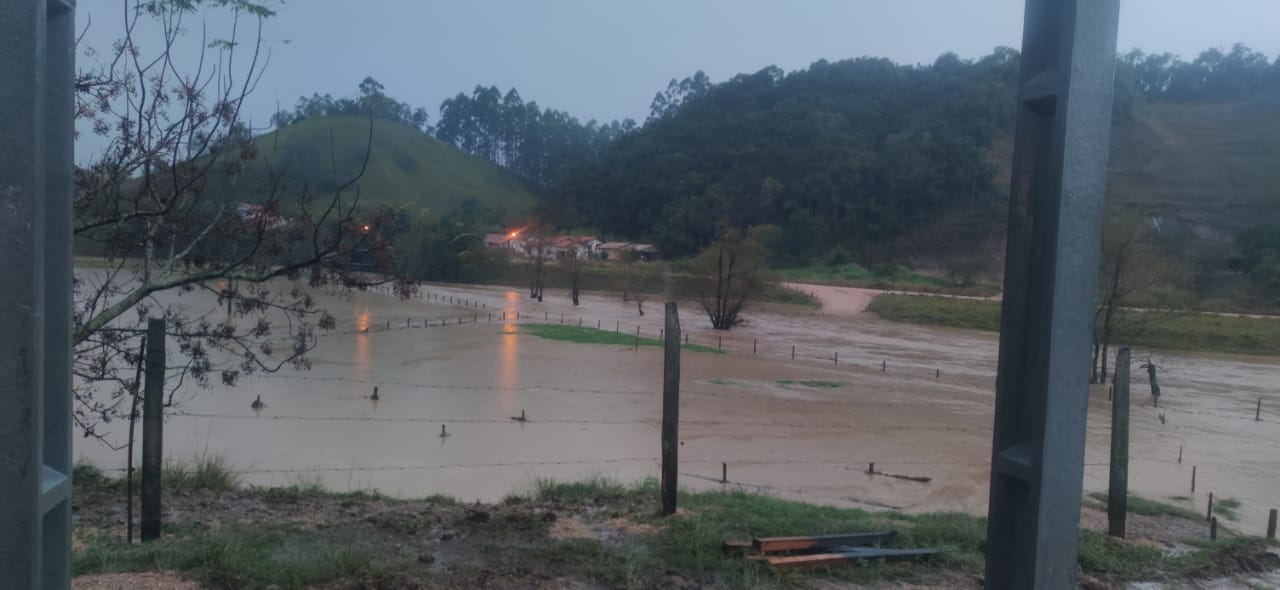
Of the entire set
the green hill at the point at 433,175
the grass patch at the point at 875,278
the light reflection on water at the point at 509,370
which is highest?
the green hill at the point at 433,175

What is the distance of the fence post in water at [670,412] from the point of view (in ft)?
23.4

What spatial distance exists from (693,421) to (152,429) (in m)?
13.7

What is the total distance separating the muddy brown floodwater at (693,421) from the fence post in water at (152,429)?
1437mm

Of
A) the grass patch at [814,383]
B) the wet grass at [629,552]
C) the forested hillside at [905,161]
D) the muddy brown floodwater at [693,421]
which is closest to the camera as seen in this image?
the wet grass at [629,552]

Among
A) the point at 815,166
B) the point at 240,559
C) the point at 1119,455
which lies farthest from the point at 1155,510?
the point at 815,166

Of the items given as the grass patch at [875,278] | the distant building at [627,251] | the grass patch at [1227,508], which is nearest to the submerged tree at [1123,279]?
the grass patch at [1227,508]

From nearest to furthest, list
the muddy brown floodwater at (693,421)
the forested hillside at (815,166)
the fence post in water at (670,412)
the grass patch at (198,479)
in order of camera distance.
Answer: the fence post in water at (670,412), the grass patch at (198,479), the muddy brown floodwater at (693,421), the forested hillside at (815,166)

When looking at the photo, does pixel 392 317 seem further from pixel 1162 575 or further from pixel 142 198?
pixel 1162 575

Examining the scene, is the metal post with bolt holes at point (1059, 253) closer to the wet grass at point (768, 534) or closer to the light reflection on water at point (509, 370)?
the wet grass at point (768, 534)

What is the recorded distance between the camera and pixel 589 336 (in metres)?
35.4

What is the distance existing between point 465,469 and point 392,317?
92.9 ft

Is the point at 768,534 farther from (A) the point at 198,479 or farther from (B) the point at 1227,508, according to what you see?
(B) the point at 1227,508

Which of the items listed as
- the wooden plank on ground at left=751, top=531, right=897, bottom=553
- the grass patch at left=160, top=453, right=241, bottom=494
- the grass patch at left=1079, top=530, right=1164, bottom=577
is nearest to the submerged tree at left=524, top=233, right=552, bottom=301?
the grass patch at left=160, top=453, right=241, bottom=494

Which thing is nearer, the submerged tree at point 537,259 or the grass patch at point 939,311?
the grass patch at point 939,311
